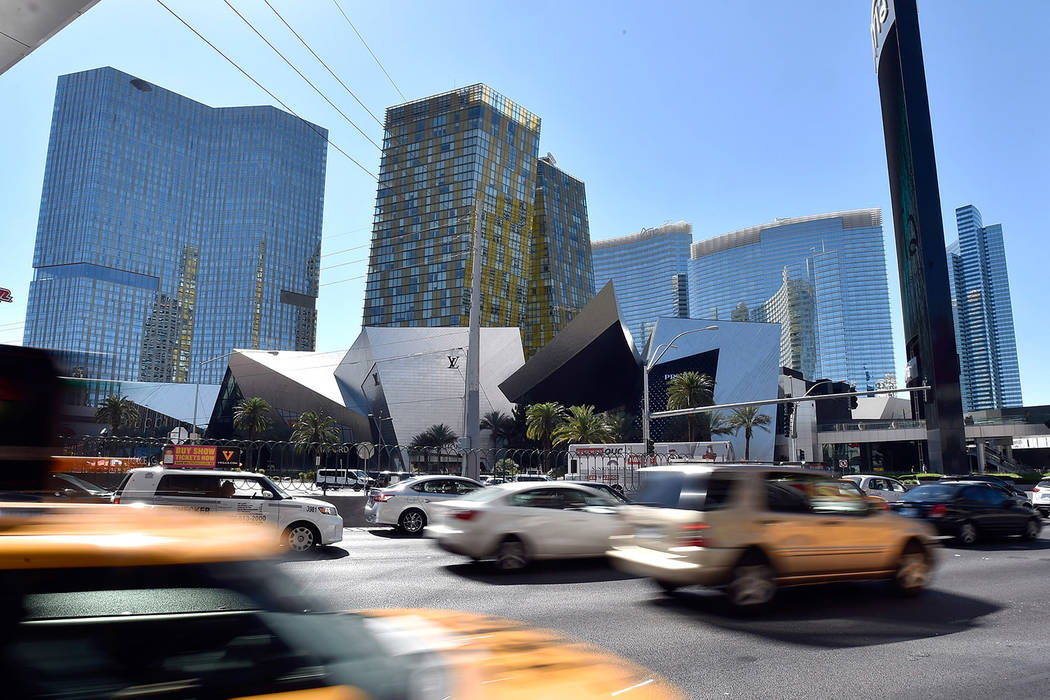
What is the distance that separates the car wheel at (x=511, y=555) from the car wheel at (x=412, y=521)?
6.05 meters

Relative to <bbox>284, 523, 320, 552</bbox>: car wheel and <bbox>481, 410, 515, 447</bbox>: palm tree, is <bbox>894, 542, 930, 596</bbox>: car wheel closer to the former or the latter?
<bbox>284, 523, 320, 552</bbox>: car wheel

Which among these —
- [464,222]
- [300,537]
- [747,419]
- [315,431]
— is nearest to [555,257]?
[464,222]

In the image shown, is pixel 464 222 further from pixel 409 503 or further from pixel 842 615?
pixel 842 615

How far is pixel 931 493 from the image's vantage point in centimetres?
1534

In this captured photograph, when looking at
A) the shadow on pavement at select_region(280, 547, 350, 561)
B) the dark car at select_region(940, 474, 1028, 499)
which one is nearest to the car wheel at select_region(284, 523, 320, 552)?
the shadow on pavement at select_region(280, 547, 350, 561)

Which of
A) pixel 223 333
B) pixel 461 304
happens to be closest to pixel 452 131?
pixel 461 304

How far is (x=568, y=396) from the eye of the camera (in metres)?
76.1

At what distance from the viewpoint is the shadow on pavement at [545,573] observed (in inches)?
382

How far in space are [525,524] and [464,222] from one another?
11551 centimetres

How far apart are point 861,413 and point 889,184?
76.2 metres

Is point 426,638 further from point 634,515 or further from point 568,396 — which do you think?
point 568,396

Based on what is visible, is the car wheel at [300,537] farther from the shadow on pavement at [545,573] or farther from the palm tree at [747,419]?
the palm tree at [747,419]

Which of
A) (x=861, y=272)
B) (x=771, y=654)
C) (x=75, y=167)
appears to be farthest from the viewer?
(x=861, y=272)

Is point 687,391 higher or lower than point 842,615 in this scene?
higher
